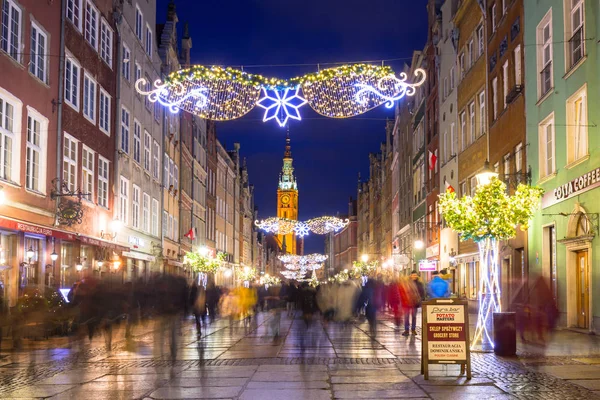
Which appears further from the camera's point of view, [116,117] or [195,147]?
[195,147]

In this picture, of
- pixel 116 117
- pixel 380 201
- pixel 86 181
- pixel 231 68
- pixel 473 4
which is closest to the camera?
pixel 231 68

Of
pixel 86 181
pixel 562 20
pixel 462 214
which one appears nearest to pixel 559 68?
pixel 562 20

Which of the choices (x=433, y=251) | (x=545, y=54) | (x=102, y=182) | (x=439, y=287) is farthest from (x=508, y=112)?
(x=433, y=251)

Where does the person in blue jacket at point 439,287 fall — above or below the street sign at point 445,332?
above

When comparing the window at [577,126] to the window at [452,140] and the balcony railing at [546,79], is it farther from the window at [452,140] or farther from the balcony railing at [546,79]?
the window at [452,140]

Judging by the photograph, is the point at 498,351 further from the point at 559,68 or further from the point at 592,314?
the point at 559,68

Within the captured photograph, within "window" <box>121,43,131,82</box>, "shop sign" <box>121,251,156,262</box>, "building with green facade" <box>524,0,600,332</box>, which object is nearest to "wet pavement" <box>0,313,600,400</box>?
"building with green facade" <box>524,0,600,332</box>

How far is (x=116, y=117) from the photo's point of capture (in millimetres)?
34406

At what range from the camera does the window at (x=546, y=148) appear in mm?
25328

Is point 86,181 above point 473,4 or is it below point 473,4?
below

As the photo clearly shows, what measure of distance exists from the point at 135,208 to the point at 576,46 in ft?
73.5

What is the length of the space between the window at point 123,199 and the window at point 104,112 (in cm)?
295

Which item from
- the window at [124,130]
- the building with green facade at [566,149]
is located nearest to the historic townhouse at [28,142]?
the window at [124,130]

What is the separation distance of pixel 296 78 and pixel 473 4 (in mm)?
20093
